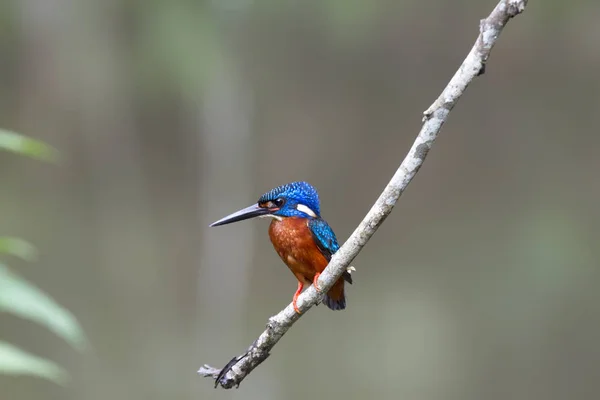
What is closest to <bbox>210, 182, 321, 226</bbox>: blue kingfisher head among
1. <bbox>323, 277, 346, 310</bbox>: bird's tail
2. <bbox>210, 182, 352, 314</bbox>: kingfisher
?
<bbox>210, 182, 352, 314</bbox>: kingfisher

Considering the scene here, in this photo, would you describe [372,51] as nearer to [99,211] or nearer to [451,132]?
[451,132]

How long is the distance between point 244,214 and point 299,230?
0.31 feet

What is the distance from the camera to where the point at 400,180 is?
0.86 m

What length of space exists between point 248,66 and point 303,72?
314 mm

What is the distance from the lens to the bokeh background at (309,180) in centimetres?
412

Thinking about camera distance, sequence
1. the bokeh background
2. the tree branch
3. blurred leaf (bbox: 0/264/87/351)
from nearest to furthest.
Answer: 1. the tree branch
2. blurred leaf (bbox: 0/264/87/351)
3. the bokeh background

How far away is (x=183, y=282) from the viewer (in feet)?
14.2

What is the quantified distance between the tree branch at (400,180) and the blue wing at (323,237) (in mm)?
220

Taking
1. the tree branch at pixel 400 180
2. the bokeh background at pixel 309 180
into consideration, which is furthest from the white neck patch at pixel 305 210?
the bokeh background at pixel 309 180

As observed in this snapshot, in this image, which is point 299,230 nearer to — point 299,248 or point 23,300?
point 299,248

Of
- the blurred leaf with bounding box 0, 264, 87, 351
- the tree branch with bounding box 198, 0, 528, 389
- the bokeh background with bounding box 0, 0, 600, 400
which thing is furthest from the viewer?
the bokeh background with bounding box 0, 0, 600, 400

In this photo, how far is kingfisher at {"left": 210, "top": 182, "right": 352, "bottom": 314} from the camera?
1.15 metres

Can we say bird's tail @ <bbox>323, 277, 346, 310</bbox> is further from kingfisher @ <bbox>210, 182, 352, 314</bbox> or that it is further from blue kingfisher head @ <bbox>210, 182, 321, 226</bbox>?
blue kingfisher head @ <bbox>210, 182, 321, 226</bbox>

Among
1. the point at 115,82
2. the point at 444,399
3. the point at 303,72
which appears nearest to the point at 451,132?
the point at 303,72
